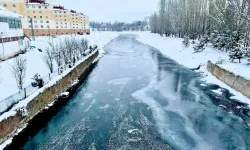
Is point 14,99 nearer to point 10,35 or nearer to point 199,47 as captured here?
point 10,35

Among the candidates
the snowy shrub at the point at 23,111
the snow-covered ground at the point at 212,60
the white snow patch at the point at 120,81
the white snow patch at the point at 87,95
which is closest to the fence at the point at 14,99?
the snowy shrub at the point at 23,111

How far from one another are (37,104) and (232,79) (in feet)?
47.3

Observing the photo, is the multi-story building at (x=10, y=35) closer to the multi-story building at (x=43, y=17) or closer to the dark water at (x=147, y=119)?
the dark water at (x=147, y=119)

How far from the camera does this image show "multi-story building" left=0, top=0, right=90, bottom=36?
50.5 metres

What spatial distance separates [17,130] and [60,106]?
430 centimetres

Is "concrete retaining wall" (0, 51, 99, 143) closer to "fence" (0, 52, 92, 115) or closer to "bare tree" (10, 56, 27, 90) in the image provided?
"fence" (0, 52, 92, 115)

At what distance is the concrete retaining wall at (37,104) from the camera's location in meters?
11.1

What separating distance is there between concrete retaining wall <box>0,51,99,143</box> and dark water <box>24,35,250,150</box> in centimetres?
111

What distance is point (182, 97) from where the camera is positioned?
1795 cm

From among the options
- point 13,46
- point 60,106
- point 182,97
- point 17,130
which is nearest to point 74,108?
point 60,106

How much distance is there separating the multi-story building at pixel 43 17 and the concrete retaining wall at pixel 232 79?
130ft

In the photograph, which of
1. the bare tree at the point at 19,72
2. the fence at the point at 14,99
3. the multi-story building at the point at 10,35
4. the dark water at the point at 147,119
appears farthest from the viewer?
the multi-story building at the point at 10,35

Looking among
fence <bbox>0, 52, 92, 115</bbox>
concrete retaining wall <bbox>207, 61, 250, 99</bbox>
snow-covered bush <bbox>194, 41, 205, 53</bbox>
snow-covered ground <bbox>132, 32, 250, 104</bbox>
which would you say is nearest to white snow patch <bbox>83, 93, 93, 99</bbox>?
fence <bbox>0, 52, 92, 115</bbox>

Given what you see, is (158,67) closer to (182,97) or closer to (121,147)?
(182,97)
